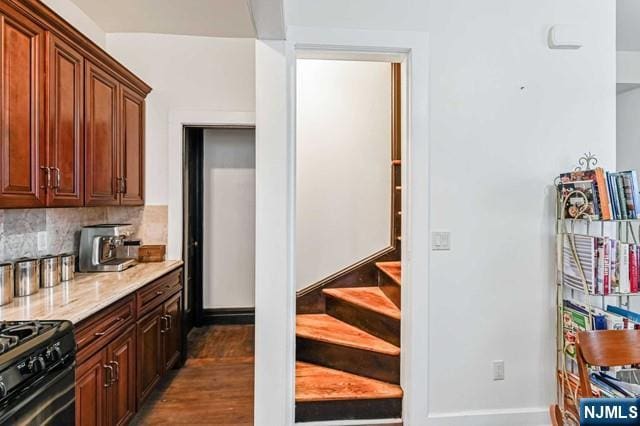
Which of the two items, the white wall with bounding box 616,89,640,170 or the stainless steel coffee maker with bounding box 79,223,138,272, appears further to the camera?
the white wall with bounding box 616,89,640,170

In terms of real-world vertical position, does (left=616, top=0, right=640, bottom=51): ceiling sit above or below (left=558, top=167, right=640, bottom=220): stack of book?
above

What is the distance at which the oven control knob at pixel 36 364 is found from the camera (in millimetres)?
1353

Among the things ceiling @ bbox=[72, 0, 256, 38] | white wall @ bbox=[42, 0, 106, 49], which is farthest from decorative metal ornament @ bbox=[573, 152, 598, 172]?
white wall @ bbox=[42, 0, 106, 49]

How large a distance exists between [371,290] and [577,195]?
179cm

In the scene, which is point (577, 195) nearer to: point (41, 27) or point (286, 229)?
point (286, 229)

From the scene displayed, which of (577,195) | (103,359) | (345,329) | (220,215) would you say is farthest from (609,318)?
(220,215)

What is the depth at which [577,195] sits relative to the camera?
2.32m

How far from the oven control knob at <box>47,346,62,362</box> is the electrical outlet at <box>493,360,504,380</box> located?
2380 mm

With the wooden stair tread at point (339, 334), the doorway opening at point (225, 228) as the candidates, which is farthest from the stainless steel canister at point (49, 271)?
the doorway opening at point (225, 228)

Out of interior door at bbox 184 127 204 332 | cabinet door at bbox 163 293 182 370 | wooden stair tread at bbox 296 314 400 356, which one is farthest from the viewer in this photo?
interior door at bbox 184 127 204 332

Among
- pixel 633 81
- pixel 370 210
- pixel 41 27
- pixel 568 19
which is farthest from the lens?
pixel 633 81

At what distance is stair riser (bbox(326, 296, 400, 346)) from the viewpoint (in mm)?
2873

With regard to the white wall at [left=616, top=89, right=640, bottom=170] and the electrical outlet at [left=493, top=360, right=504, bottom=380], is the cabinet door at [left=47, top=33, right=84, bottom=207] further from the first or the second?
the white wall at [left=616, top=89, right=640, bottom=170]

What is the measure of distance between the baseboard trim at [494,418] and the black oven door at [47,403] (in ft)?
6.54
